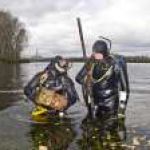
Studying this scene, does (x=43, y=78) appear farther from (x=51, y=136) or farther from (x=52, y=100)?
(x=51, y=136)

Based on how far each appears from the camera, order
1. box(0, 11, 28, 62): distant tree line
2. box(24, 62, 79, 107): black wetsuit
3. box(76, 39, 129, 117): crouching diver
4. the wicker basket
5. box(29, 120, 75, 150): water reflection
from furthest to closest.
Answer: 1. box(0, 11, 28, 62): distant tree line
2. box(24, 62, 79, 107): black wetsuit
3. the wicker basket
4. box(76, 39, 129, 117): crouching diver
5. box(29, 120, 75, 150): water reflection

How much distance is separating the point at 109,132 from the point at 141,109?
19.4ft

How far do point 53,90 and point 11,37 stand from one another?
117m


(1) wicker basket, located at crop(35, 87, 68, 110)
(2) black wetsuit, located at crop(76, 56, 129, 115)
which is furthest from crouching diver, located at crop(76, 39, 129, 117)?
(1) wicker basket, located at crop(35, 87, 68, 110)


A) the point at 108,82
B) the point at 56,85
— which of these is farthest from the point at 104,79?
the point at 56,85

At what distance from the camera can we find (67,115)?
17.6 m

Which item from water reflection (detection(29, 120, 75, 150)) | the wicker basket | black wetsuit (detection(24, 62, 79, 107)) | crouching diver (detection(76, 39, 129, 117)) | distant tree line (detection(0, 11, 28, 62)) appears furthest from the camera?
distant tree line (detection(0, 11, 28, 62))

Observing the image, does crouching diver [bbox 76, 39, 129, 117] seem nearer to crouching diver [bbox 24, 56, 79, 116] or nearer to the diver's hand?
crouching diver [bbox 24, 56, 79, 116]

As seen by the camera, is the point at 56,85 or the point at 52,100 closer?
the point at 52,100

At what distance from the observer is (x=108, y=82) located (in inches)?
635

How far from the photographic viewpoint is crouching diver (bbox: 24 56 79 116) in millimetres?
16672

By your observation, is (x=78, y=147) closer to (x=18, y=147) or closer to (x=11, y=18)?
(x=18, y=147)

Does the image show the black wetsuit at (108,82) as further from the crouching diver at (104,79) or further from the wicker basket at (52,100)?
the wicker basket at (52,100)

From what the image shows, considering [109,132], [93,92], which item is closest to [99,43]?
[93,92]
